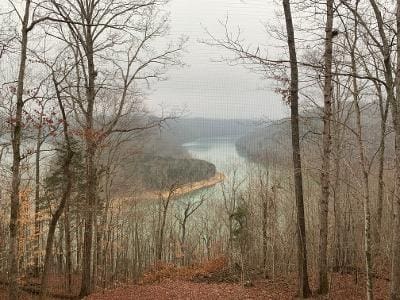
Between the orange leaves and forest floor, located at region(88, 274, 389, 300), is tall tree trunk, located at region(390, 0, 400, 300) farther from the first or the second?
the orange leaves

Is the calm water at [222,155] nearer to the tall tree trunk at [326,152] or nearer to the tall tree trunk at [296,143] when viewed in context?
the tall tree trunk at [296,143]

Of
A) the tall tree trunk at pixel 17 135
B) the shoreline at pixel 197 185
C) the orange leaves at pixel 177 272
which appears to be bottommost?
the orange leaves at pixel 177 272

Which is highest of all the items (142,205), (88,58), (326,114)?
(88,58)

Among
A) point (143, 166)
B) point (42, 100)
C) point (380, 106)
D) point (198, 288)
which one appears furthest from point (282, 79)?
point (143, 166)

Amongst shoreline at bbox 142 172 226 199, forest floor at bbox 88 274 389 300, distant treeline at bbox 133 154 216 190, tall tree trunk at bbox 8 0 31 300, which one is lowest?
forest floor at bbox 88 274 389 300

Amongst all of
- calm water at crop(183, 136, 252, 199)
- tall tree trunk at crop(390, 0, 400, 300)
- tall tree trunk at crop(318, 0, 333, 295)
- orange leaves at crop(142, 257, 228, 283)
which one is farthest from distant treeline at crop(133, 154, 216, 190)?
tall tree trunk at crop(390, 0, 400, 300)

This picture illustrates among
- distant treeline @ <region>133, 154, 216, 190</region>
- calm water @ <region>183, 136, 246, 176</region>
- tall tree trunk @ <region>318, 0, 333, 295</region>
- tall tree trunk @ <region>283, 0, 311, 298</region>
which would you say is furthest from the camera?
distant treeline @ <region>133, 154, 216, 190</region>

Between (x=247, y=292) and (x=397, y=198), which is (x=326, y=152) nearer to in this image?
(x=397, y=198)

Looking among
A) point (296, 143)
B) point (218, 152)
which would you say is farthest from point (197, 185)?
point (296, 143)

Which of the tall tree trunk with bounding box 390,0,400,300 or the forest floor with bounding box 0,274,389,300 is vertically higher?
the tall tree trunk with bounding box 390,0,400,300

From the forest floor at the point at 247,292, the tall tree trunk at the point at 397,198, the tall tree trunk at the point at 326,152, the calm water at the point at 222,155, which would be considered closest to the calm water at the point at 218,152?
the calm water at the point at 222,155

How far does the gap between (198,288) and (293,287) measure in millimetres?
3762

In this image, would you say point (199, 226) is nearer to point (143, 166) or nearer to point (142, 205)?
point (142, 205)

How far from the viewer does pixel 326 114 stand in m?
9.12
